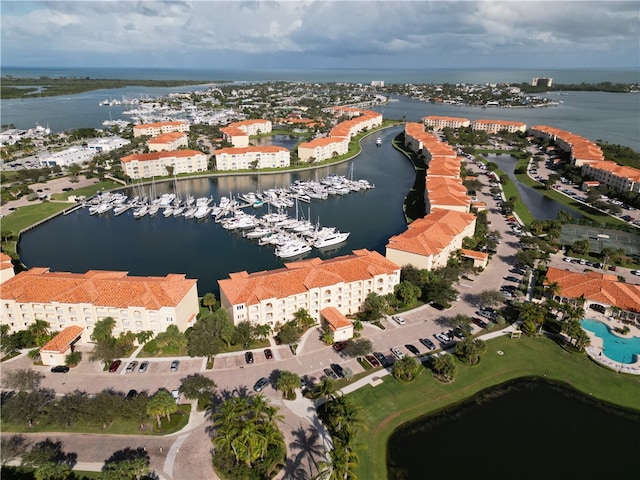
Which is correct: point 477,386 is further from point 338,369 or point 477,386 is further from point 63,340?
point 63,340

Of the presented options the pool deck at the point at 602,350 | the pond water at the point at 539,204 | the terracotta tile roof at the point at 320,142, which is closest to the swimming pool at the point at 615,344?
the pool deck at the point at 602,350

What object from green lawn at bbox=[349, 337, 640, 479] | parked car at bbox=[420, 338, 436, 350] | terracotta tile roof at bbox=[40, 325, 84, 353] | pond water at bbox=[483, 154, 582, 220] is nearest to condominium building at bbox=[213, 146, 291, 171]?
pond water at bbox=[483, 154, 582, 220]

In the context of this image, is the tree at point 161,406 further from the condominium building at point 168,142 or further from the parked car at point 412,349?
the condominium building at point 168,142

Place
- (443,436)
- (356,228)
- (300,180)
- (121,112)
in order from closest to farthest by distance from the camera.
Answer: (443,436) < (356,228) < (300,180) < (121,112)

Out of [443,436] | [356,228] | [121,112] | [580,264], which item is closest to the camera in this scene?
[443,436]

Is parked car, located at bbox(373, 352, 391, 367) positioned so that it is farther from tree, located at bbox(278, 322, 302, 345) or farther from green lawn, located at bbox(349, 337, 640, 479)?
tree, located at bbox(278, 322, 302, 345)

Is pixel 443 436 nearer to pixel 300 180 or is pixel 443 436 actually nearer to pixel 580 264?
pixel 580 264

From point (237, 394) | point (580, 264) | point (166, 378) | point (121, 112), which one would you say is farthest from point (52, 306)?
point (121, 112)
